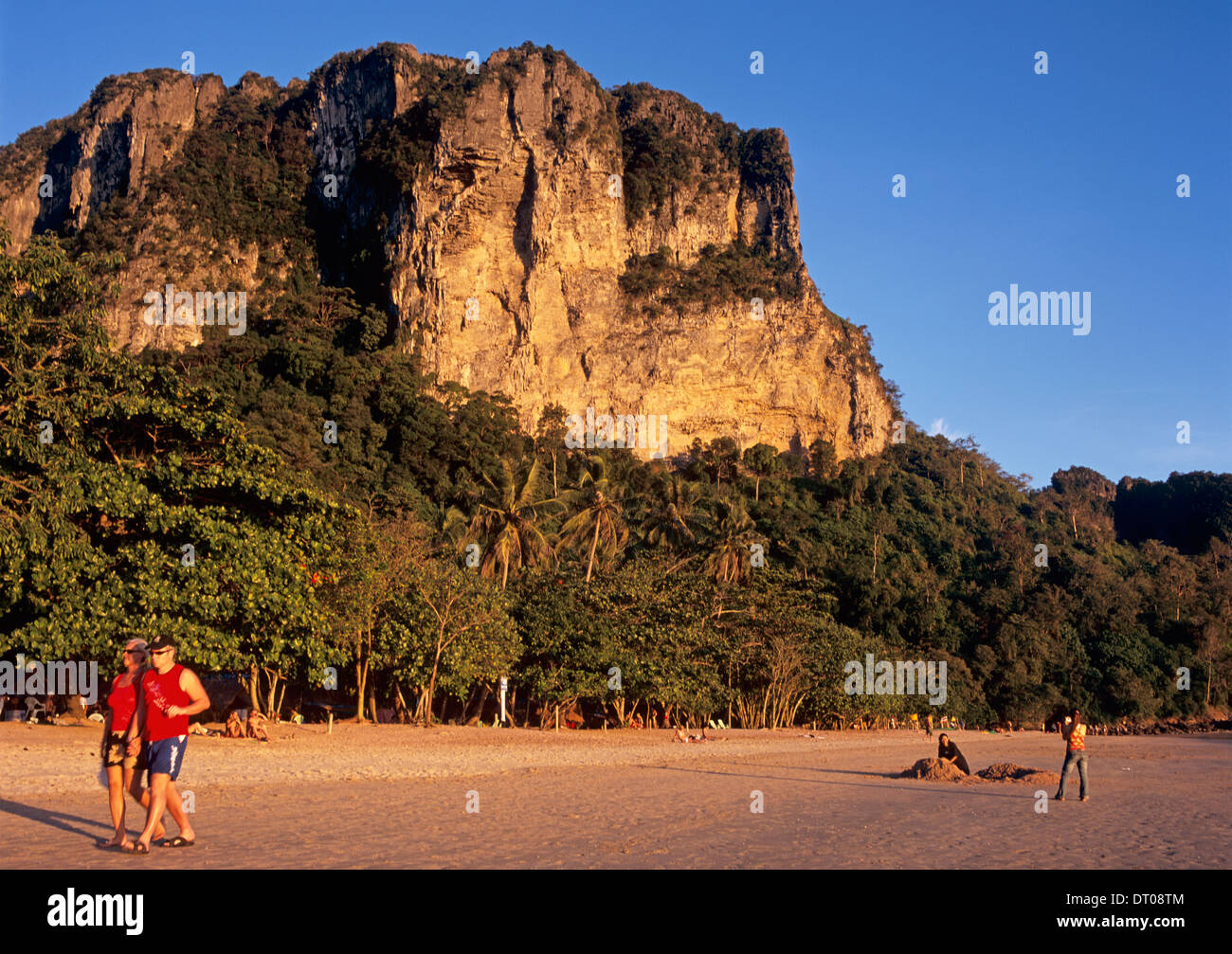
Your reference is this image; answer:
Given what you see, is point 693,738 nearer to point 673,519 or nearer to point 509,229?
point 673,519

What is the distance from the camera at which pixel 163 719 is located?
699cm

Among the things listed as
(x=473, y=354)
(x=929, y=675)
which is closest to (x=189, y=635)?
(x=929, y=675)

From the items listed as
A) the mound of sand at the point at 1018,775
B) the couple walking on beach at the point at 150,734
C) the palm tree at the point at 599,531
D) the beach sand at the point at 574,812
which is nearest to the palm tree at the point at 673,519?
the palm tree at the point at 599,531

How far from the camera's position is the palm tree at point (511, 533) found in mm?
37688

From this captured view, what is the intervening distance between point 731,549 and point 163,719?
3658cm

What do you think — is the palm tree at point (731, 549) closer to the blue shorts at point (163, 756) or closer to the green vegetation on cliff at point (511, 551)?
the green vegetation on cliff at point (511, 551)

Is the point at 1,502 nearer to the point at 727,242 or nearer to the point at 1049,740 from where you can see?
the point at 1049,740

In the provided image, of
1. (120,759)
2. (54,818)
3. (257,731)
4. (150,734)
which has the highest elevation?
(150,734)

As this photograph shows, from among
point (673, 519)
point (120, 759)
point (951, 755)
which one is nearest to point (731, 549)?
point (673, 519)

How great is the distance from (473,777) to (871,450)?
66.6 meters

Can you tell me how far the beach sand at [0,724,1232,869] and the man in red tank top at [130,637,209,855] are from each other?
43 centimetres

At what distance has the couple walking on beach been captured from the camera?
6973 millimetres

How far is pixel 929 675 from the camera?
45.0 meters

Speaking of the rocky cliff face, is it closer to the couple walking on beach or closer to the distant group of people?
the distant group of people
